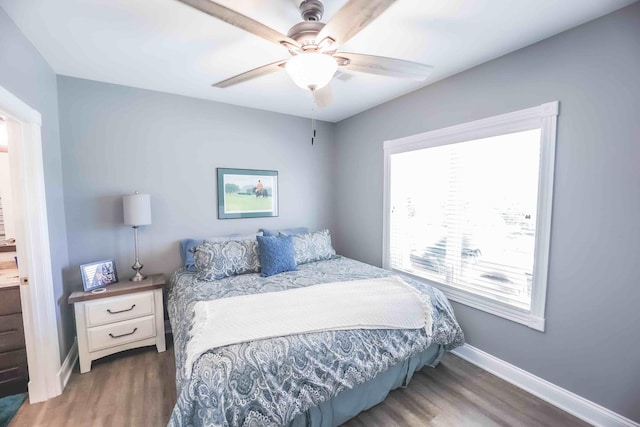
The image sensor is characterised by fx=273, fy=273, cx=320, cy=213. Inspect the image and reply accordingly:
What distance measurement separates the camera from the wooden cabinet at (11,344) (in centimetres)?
199

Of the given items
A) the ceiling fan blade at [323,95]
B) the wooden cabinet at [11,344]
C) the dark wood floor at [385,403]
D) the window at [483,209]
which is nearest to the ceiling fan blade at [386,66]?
the ceiling fan blade at [323,95]

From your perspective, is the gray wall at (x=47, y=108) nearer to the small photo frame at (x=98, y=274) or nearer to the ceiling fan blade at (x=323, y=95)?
the small photo frame at (x=98, y=274)

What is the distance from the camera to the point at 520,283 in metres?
2.13

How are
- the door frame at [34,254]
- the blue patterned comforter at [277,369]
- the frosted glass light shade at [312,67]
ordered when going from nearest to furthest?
1. the blue patterned comforter at [277,369]
2. the frosted glass light shade at [312,67]
3. the door frame at [34,254]

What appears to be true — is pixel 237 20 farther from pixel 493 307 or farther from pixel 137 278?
pixel 493 307

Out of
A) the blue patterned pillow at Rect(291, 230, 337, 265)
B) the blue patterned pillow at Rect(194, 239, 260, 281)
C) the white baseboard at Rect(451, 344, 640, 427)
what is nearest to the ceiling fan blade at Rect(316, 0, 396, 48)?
the blue patterned pillow at Rect(194, 239, 260, 281)

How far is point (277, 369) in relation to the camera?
142 centimetres

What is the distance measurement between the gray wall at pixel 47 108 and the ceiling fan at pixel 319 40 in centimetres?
124

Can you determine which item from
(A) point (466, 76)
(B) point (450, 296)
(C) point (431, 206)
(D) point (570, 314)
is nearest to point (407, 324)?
(B) point (450, 296)

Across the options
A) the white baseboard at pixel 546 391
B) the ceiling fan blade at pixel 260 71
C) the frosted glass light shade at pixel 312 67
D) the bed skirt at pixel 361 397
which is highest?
the ceiling fan blade at pixel 260 71

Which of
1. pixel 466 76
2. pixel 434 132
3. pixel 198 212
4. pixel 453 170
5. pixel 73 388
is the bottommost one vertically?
pixel 73 388

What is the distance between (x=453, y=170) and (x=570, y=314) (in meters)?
1.37

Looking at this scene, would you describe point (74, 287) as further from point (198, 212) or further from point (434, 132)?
point (434, 132)

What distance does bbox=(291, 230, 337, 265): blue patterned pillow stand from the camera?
2951 millimetres
